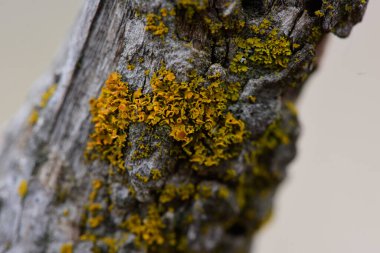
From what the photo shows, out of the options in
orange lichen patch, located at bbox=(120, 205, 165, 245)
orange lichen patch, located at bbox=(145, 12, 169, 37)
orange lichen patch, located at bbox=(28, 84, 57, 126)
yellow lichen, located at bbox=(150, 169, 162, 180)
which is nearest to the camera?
orange lichen patch, located at bbox=(145, 12, 169, 37)

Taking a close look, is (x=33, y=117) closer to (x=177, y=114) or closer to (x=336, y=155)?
(x=177, y=114)

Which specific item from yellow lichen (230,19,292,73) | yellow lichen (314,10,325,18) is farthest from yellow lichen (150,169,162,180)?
yellow lichen (314,10,325,18)

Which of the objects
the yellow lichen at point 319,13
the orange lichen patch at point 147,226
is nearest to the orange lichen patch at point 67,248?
the orange lichen patch at point 147,226

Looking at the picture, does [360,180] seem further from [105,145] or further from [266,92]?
[105,145]

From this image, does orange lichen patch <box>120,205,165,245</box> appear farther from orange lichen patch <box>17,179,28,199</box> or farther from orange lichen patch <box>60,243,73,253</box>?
orange lichen patch <box>17,179,28,199</box>

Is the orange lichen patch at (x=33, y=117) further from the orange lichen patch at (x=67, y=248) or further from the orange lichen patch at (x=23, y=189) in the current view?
the orange lichen patch at (x=67, y=248)

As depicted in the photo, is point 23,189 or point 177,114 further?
point 23,189

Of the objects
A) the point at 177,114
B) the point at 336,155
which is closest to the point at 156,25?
the point at 177,114
